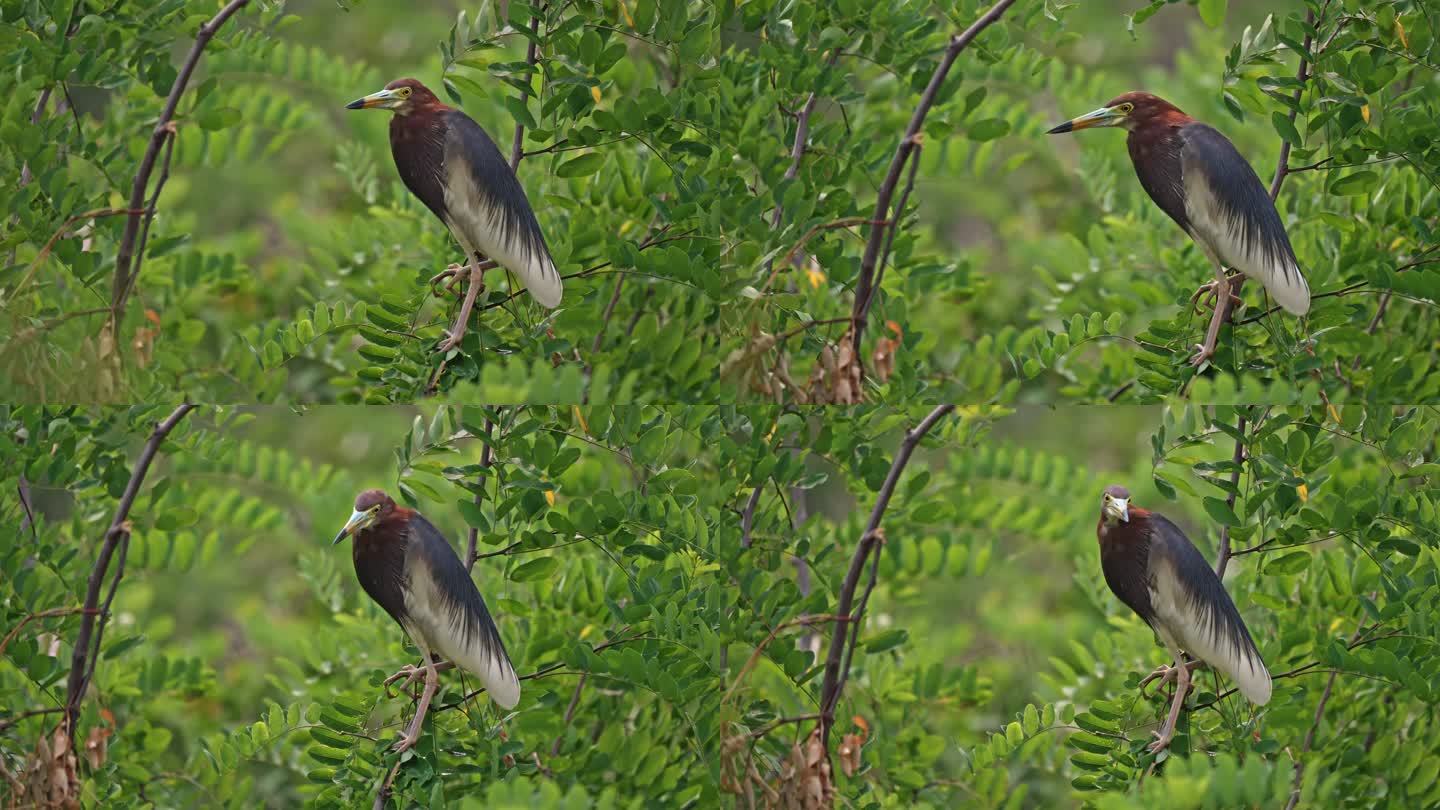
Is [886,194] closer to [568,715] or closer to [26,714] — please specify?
[568,715]

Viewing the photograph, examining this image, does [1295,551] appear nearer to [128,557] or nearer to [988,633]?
[988,633]

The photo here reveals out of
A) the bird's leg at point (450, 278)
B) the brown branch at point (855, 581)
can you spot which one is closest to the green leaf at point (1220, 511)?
the brown branch at point (855, 581)

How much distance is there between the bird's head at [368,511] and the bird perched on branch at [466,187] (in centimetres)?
16

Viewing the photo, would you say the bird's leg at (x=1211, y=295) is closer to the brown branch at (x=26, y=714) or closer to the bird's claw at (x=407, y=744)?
the bird's claw at (x=407, y=744)

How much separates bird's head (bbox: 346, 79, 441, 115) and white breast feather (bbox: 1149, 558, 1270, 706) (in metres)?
0.84

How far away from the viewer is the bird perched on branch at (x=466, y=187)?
1.37m

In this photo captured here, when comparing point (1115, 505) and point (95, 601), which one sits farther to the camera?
point (95, 601)

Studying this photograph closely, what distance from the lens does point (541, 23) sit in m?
1.41

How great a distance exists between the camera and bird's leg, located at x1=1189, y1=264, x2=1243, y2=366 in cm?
144

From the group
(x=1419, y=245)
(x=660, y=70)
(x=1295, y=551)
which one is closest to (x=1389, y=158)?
(x=1419, y=245)

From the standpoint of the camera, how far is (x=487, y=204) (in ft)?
4.51

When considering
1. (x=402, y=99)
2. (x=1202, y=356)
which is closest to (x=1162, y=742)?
(x=1202, y=356)

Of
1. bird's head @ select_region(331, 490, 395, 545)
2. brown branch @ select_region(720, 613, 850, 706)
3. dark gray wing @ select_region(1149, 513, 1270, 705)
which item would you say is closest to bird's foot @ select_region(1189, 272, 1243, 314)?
dark gray wing @ select_region(1149, 513, 1270, 705)

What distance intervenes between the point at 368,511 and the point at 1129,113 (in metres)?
0.84
